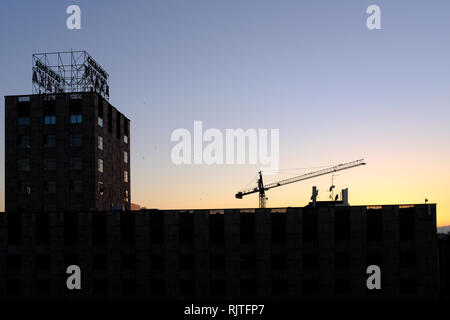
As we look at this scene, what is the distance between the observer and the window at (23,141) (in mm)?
78750

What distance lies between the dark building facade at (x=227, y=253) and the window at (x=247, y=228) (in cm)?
14

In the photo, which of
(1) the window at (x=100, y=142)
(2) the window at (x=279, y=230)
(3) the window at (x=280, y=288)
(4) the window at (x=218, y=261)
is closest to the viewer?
(3) the window at (x=280, y=288)

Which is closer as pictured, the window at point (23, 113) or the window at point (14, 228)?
the window at point (14, 228)

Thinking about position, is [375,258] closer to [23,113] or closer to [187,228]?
[187,228]

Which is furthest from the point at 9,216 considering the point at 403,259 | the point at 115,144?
the point at 403,259

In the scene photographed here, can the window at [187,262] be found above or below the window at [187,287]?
above

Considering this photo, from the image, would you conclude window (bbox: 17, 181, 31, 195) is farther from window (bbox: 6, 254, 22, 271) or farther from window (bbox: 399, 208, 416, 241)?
window (bbox: 399, 208, 416, 241)

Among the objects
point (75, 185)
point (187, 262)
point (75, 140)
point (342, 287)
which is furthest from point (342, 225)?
point (75, 140)

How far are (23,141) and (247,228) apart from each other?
45.3 meters

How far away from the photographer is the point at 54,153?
255 ft

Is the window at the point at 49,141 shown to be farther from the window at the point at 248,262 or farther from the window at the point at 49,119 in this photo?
the window at the point at 248,262

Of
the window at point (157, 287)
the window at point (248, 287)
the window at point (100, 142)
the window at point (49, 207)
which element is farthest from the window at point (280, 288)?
the window at point (49, 207)

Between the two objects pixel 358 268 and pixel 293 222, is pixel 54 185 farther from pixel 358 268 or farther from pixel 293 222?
pixel 358 268

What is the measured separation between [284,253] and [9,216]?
130ft
